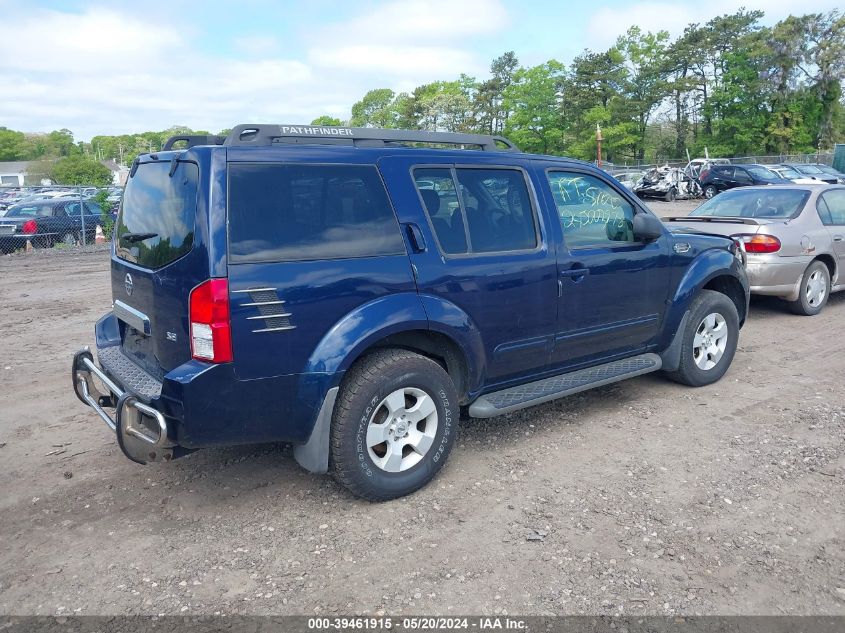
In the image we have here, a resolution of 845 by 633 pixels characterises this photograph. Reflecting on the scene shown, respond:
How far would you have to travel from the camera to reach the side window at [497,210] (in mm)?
4270

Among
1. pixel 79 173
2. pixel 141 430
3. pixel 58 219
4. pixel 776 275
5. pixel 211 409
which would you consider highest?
pixel 79 173

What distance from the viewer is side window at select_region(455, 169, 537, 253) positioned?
168 inches

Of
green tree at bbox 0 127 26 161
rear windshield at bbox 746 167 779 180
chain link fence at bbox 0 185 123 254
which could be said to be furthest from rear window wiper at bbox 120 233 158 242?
green tree at bbox 0 127 26 161

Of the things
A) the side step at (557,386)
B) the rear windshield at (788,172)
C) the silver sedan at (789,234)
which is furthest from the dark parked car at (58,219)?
the rear windshield at (788,172)

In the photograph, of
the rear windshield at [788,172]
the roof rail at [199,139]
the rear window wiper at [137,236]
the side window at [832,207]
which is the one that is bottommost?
the rear window wiper at [137,236]

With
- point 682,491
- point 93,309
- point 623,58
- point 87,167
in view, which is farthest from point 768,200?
point 87,167

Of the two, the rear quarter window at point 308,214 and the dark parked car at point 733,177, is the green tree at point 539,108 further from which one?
the rear quarter window at point 308,214

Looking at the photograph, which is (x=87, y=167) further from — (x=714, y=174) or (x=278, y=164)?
(x=278, y=164)

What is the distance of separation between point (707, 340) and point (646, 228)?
1381mm

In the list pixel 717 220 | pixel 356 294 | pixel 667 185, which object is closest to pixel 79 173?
pixel 667 185

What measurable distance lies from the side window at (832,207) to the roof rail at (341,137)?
5.77 m

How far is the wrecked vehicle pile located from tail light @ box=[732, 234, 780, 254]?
25360 millimetres

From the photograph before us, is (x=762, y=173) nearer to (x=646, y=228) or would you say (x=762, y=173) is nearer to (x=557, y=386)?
(x=646, y=228)

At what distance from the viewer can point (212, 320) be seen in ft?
10.6
